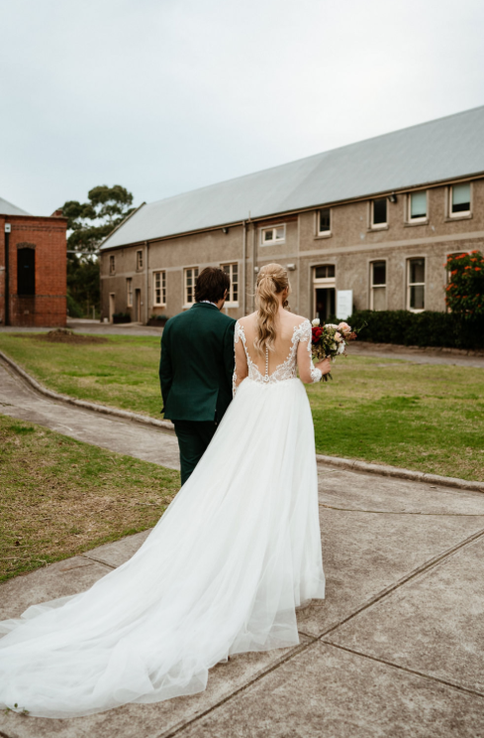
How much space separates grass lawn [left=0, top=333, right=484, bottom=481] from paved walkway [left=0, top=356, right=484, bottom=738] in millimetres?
2179

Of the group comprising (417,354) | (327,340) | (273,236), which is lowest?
(417,354)

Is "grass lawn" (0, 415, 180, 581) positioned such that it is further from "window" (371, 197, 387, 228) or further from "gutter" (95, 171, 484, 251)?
"window" (371, 197, 387, 228)

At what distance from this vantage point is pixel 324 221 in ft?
97.5

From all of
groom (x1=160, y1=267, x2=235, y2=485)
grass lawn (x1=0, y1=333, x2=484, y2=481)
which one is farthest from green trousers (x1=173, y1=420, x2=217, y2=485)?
grass lawn (x1=0, y1=333, x2=484, y2=481)

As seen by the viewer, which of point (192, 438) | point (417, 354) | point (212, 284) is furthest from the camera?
point (417, 354)

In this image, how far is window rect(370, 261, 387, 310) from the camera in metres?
27.2

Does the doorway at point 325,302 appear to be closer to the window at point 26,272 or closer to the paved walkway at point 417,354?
the paved walkway at point 417,354

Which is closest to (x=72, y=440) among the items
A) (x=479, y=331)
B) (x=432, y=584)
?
(x=432, y=584)

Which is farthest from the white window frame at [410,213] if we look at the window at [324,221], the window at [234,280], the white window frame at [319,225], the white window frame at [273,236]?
the window at [234,280]

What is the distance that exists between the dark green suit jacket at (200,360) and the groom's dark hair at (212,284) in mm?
62

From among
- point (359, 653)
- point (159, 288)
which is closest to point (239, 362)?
point (359, 653)

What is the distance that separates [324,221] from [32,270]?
16975 mm

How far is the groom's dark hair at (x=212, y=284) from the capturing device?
13.3 ft

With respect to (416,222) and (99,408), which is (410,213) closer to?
(416,222)
